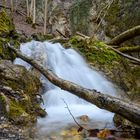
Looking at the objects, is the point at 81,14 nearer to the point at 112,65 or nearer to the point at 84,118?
the point at 112,65

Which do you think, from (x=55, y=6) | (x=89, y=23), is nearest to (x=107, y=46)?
(x=89, y=23)

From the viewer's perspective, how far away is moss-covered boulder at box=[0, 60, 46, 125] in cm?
502

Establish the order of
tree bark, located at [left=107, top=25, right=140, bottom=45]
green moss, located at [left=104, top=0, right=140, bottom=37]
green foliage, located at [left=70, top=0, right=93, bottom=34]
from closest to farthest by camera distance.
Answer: tree bark, located at [left=107, top=25, right=140, bottom=45], green moss, located at [left=104, top=0, right=140, bottom=37], green foliage, located at [left=70, top=0, right=93, bottom=34]

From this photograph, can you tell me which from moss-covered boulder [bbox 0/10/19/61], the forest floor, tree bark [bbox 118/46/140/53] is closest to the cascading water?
moss-covered boulder [bbox 0/10/19/61]

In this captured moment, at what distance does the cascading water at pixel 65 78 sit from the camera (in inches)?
229

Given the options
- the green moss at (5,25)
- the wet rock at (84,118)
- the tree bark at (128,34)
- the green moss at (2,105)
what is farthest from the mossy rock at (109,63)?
the green moss at (2,105)

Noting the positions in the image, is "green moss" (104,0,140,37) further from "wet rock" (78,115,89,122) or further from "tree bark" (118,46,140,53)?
"wet rock" (78,115,89,122)

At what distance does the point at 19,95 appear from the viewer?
5.69m

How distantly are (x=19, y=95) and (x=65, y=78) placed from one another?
12.9 feet

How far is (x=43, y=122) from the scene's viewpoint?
5438 mm

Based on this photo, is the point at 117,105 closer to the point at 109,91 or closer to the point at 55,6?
the point at 109,91

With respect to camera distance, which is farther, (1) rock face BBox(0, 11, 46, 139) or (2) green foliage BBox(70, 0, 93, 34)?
(2) green foliage BBox(70, 0, 93, 34)

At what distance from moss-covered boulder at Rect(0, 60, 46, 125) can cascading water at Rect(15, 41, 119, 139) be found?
274mm

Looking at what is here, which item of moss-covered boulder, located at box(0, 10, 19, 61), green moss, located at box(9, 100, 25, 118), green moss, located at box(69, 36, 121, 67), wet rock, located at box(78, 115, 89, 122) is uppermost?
moss-covered boulder, located at box(0, 10, 19, 61)
